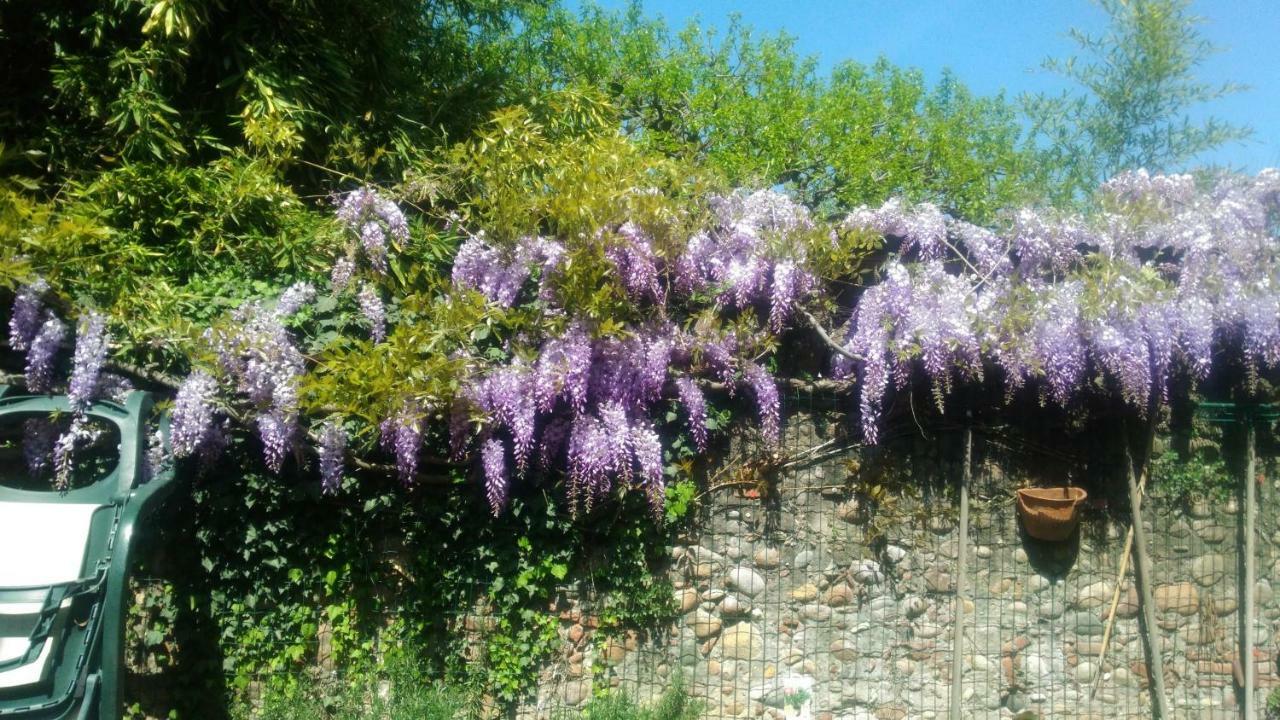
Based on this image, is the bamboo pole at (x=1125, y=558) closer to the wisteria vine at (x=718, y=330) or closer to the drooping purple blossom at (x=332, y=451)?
the wisteria vine at (x=718, y=330)

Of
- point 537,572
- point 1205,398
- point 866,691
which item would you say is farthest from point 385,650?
point 1205,398

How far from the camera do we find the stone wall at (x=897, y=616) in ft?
14.2

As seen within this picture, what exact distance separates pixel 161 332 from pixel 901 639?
158 inches

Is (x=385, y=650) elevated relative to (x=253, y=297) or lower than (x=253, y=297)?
lower

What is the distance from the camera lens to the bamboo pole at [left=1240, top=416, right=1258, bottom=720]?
4.62 metres

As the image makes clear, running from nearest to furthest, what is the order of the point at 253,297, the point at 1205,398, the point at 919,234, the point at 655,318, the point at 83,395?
the point at 83,395, the point at 253,297, the point at 655,318, the point at 919,234, the point at 1205,398

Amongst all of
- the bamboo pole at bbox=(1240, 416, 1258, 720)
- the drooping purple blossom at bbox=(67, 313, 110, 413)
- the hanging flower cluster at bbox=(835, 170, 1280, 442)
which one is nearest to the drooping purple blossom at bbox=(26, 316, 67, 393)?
the drooping purple blossom at bbox=(67, 313, 110, 413)

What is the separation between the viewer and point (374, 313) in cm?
400

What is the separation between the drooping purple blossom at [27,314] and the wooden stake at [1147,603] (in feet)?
18.3

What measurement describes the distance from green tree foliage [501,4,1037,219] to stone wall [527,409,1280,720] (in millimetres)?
4451

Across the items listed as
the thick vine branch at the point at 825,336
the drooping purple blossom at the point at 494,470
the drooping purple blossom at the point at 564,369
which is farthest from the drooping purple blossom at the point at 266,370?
the thick vine branch at the point at 825,336

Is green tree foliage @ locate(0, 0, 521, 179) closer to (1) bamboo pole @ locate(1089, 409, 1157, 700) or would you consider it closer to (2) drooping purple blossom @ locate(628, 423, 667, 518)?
(2) drooping purple blossom @ locate(628, 423, 667, 518)

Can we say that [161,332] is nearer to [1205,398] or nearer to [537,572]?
[537,572]

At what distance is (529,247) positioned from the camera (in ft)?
13.5
